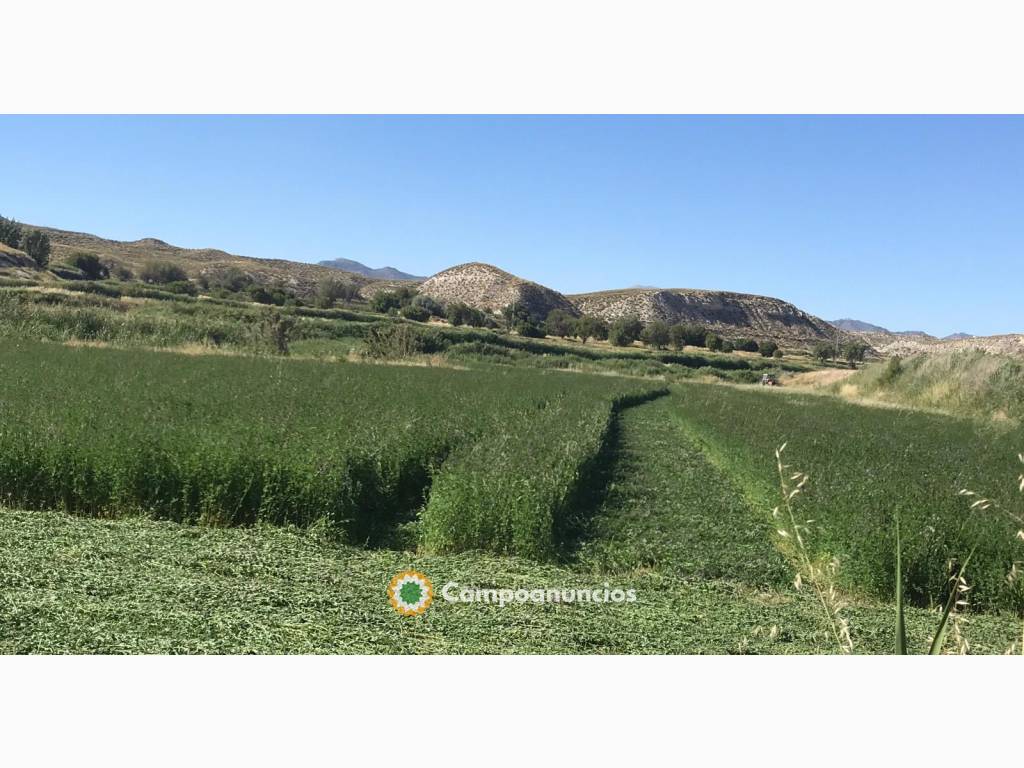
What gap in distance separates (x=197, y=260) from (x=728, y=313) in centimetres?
6568

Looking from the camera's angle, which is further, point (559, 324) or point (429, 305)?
point (559, 324)

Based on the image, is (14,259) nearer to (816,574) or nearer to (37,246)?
(37,246)

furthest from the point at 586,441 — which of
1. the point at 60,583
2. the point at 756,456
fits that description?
the point at 60,583

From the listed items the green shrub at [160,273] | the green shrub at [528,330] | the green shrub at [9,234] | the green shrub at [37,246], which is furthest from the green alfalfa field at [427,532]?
the green shrub at [160,273]

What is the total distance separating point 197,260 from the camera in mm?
92500

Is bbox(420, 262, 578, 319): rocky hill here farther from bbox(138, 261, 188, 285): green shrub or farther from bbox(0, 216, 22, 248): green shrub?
bbox(0, 216, 22, 248): green shrub

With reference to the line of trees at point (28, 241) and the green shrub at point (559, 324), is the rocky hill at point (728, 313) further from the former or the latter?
the line of trees at point (28, 241)

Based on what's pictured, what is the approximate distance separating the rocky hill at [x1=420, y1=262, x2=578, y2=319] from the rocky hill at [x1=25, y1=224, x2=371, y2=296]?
17.8 meters

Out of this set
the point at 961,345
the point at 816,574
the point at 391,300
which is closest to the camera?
the point at 816,574

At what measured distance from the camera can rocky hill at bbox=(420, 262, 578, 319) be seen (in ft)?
189

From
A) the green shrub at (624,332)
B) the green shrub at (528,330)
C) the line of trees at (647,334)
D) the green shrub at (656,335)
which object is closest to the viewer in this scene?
the green shrub at (528,330)

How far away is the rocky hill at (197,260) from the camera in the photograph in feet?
258

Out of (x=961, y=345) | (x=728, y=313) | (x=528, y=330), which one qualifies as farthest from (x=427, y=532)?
(x=728, y=313)

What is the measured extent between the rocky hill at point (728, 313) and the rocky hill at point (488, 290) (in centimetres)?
775
